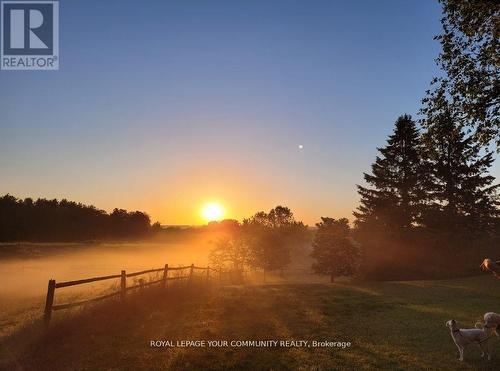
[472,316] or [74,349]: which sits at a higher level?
[74,349]

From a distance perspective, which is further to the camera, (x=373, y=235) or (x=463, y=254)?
(x=373, y=235)

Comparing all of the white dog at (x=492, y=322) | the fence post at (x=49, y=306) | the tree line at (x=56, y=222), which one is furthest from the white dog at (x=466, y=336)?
the tree line at (x=56, y=222)

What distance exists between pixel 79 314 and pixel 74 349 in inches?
108

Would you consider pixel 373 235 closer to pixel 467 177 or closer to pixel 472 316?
pixel 467 177

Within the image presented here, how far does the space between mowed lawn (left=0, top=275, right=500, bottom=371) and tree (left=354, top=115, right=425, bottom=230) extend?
2540cm

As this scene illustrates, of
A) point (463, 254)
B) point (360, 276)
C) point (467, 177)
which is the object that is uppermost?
point (467, 177)

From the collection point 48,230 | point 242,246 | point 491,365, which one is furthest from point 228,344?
point 48,230

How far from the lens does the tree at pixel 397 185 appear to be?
45938 millimetres

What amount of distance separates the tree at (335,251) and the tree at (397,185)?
10.8 ft

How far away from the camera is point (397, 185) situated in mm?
47219

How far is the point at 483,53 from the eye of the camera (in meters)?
14.4

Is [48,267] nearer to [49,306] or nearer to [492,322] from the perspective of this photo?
[49,306]

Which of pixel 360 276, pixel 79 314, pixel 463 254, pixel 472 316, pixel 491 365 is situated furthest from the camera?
pixel 360 276

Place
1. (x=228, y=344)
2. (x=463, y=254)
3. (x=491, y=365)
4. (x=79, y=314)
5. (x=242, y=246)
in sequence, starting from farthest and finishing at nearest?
(x=242, y=246)
(x=463, y=254)
(x=79, y=314)
(x=228, y=344)
(x=491, y=365)
